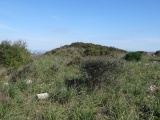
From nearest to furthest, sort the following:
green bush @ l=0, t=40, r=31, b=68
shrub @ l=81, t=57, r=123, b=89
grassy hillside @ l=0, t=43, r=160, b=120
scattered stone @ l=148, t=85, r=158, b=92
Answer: grassy hillside @ l=0, t=43, r=160, b=120, scattered stone @ l=148, t=85, r=158, b=92, shrub @ l=81, t=57, r=123, b=89, green bush @ l=0, t=40, r=31, b=68

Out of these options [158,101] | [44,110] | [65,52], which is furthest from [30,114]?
[65,52]

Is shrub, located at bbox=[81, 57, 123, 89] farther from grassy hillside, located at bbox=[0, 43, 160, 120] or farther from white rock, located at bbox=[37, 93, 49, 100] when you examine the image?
white rock, located at bbox=[37, 93, 49, 100]

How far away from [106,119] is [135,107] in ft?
3.25

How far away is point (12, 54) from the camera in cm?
1723

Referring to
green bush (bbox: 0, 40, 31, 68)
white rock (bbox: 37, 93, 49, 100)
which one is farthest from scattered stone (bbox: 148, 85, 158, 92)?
green bush (bbox: 0, 40, 31, 68)

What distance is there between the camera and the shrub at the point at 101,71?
966 cm

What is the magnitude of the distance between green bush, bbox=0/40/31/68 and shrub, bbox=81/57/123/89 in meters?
7.40

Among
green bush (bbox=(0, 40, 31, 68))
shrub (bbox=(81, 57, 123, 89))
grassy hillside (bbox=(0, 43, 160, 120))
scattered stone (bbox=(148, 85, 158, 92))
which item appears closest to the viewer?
grassy hillside (bbox=(0, 43, 160, 120))

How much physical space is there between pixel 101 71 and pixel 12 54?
28.2ft

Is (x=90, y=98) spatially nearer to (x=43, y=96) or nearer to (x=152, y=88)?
(x=43, y=96)

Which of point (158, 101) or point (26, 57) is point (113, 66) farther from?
point (26, 57)

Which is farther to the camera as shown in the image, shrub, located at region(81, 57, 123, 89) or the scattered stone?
shrub, located at region(81, 57, 123, 89)

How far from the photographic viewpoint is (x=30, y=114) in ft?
23.1

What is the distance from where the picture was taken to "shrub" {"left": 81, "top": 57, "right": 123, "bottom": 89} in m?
9.66
